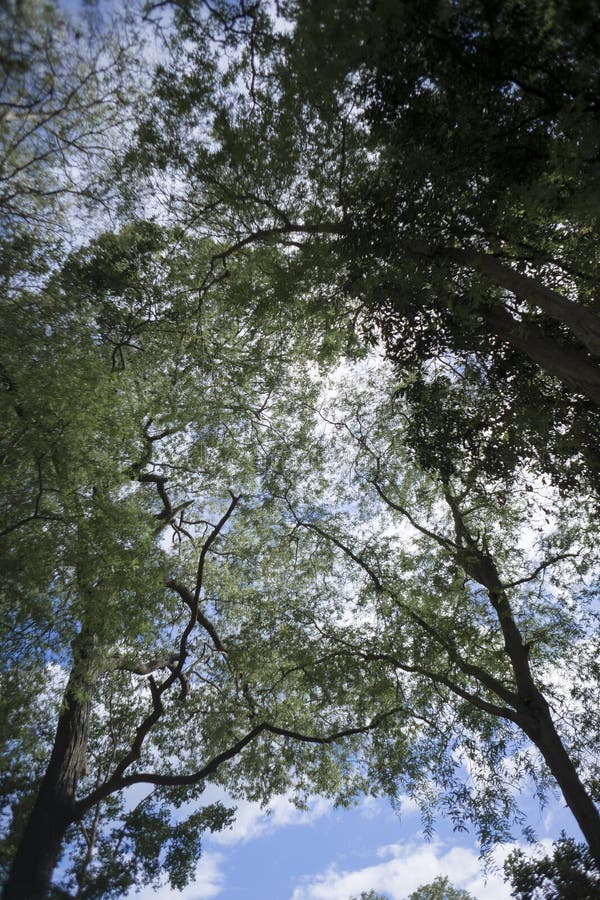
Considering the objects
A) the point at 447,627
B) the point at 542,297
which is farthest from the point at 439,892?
the point at 542,297

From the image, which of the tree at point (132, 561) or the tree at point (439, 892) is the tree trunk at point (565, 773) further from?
the tree at point (439, 892)

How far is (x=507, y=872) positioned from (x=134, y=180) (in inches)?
284

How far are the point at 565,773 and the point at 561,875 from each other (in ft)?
15.9

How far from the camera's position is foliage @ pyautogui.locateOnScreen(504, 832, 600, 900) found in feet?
9.11

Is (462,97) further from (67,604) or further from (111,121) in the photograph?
(67,604)

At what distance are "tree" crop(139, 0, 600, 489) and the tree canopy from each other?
3 centimetres

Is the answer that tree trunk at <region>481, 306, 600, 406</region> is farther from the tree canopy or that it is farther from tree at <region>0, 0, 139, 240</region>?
tree at <region>0, 0, 139, 240</region>

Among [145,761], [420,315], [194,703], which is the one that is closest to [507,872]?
[420,315]

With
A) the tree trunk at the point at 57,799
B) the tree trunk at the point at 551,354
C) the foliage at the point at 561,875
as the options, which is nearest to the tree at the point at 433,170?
the tree trunk at the point at 551,354

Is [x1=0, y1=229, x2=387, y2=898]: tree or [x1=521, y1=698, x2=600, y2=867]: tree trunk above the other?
[x1=0, y1=229, x2=387, y2=898]: tree

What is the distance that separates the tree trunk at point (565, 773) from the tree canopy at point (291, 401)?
0.03m

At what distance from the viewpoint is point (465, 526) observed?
9641mm

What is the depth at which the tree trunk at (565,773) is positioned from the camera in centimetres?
662

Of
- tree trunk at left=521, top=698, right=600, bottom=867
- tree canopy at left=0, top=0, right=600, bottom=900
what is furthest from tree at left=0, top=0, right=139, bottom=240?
tree trunk at left=521, top=698, right=600, bottom=867
